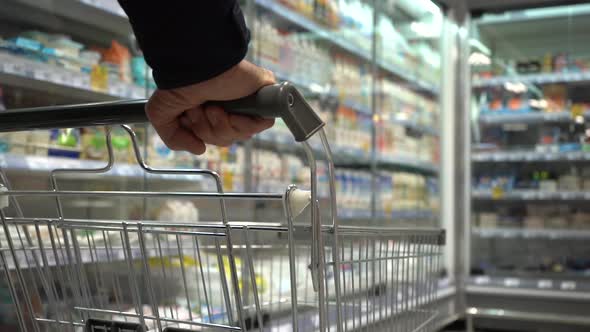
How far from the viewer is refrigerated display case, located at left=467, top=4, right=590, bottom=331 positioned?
4.33 meters

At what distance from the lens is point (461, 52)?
4449 mm

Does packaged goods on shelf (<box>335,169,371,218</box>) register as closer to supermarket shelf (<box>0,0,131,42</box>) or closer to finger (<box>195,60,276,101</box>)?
supermarket shelf (<box>0,0,131,42</box>)

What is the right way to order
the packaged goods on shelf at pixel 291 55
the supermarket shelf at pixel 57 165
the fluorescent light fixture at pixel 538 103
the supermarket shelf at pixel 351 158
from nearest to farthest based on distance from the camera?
the supermarket shelf at pixel 57 165 → the packaged goods on shelf at pixel 291 55 → the supermarket shelf at pixel 351 158 → the fluorescent light fixture at pixel 538 103

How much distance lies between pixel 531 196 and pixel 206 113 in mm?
4052

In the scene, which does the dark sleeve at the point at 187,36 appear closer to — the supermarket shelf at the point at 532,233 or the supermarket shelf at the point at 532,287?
the supermarket shelf at the point at 532,287

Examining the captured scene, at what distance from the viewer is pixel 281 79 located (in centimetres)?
278

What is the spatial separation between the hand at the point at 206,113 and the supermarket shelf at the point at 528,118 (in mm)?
4051

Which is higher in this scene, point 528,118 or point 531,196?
point 528,118

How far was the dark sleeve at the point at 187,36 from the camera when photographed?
60 centimetres

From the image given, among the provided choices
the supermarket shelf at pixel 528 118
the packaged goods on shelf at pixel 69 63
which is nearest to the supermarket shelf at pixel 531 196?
the supermarket shelf at pixel 528 118

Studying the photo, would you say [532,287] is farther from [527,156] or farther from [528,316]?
[527,156]

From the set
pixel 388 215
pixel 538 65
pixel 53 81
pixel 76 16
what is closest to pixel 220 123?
pixel 53 81

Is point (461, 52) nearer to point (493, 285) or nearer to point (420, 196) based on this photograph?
point (420, 196)

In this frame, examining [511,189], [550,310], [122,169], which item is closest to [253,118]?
[122,169]
